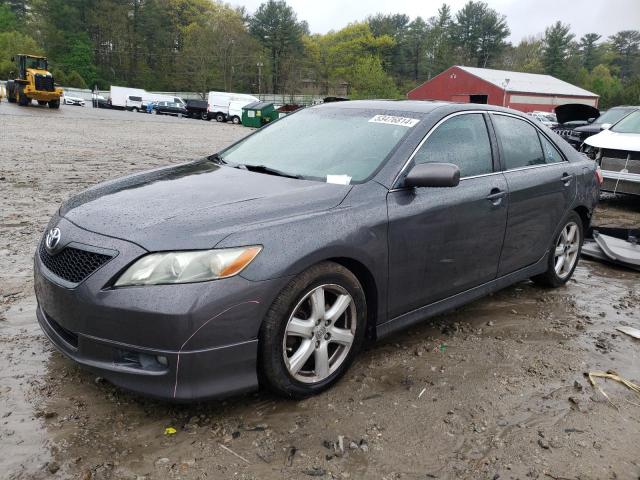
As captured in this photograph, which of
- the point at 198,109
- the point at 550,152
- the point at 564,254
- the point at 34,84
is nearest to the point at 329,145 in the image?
the point at 550,152

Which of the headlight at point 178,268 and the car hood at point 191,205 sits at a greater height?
the car hood at point 191,205

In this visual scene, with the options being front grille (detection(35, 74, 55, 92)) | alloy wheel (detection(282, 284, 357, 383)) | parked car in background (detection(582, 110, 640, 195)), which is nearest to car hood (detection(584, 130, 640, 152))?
parked car in background (detection(582, 110, 640, 195))

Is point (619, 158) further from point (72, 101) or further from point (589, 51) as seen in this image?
point (589, 51)

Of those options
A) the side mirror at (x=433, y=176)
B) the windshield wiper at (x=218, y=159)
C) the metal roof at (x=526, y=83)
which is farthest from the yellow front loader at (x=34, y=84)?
the metal roof at (x=526, y=83)

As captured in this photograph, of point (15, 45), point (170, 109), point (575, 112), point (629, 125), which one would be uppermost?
point (15, 45)

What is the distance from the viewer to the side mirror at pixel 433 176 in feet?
10.6

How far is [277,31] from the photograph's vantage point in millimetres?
94812

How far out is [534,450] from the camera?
8.83 feet

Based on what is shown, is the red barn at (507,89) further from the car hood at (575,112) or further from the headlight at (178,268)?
the headlight at (178,268)

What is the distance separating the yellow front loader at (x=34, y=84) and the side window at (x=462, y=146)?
37248 mm

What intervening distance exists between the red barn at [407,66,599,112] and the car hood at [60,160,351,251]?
2329 inches

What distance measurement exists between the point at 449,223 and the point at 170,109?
48.1 meters

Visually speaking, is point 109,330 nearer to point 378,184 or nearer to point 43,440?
point 43,440

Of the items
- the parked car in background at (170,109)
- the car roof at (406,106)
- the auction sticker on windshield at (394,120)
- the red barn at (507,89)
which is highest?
the red barn at (507,89)
